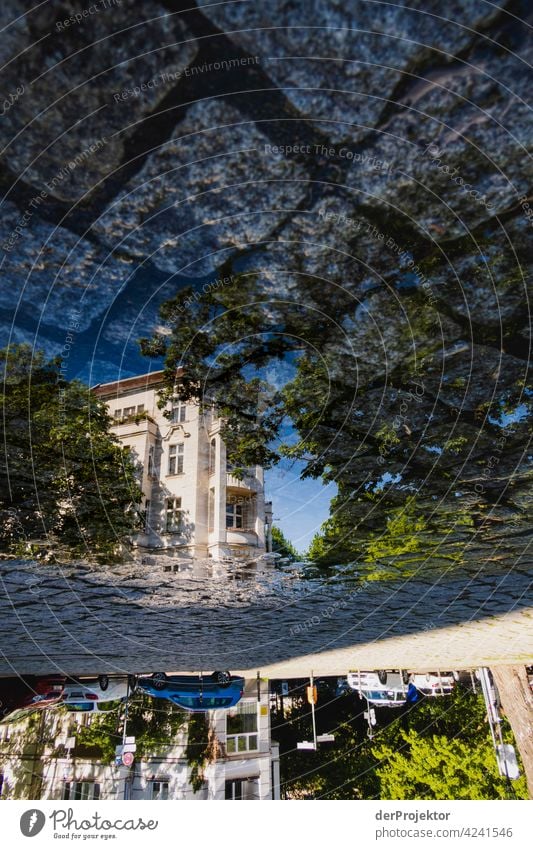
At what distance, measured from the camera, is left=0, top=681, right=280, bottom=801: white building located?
6.93 m

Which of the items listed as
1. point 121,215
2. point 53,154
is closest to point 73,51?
point 53,154

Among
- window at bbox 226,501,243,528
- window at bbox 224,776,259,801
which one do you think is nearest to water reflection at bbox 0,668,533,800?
window at bbox 224,776,259,801

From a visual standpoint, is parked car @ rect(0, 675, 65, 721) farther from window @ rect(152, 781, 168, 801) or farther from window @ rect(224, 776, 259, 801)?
window @ rect(224, 776, 259, 801)

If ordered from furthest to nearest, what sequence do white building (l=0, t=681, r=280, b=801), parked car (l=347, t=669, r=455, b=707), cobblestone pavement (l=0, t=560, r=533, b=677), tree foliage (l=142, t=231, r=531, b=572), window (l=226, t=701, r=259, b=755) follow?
parked car (l=347, t=669, r=455, b=707), window (l=226, t=701, r=259, b=755), white building (l=0, t=681, r=280, b=801), cobblestone pavement (l=0, t=560, r=533, b=677), tree foliage (l=142, t=231, r=531, b=572)

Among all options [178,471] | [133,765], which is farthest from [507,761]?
[178,471]

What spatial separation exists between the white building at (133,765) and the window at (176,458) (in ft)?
19.7

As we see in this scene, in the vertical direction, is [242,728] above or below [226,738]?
above

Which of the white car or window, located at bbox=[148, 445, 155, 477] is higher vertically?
window, located at bbox=[148, 445, 155, 477]

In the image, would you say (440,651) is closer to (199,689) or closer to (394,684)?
(394,684)

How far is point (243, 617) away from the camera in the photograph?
3.76m

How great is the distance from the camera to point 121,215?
1602 millimetres

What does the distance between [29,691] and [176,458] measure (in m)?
6.38

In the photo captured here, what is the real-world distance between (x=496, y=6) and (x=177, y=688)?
7130 mm
